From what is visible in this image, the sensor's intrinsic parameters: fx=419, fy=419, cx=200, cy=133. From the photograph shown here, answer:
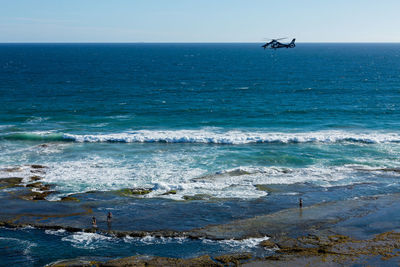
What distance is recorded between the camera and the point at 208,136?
64375 millimetres

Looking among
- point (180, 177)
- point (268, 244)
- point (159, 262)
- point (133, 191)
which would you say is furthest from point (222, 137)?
point (159, 262)

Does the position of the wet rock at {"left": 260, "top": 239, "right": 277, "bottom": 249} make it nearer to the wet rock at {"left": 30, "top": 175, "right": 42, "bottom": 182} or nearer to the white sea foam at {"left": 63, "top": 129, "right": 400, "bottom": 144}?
the wet rock at {"left": 30, "top": 175, "right": 42, "bottom": 182}

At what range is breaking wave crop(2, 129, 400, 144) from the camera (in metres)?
61.9

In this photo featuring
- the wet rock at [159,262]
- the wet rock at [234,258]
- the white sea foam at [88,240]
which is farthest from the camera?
the white sea foam at [88,240]

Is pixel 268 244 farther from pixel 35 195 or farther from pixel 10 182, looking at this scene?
pixel 10 182

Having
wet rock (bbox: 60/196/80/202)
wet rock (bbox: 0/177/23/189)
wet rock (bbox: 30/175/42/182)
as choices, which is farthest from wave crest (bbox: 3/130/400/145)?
wet rock (bbox: 60/196/80/202)

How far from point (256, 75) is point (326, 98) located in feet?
148

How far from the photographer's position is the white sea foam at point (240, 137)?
61906mm

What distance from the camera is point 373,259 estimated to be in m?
29.0

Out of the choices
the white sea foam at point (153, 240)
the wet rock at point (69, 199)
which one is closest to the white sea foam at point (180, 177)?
the wet rock at point (69, 199)

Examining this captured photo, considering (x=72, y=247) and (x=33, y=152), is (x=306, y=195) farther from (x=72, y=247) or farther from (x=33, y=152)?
(x=33, y=152)

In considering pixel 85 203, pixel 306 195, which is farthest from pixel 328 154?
pixel 85 203

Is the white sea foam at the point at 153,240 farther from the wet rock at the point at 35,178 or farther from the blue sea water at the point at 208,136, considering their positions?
the wet rock at the point at 35,178

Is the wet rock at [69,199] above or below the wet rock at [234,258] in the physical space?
above
